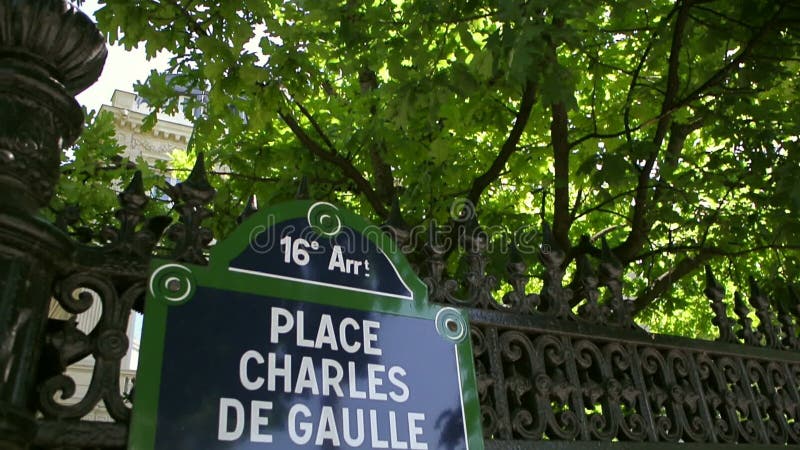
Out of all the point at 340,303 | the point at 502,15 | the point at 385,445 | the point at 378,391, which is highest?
the point at 502,15

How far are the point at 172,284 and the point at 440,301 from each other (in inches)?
47.8

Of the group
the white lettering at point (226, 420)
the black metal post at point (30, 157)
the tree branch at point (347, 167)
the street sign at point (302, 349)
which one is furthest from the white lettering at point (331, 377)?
the tree branch at point (347, 167)

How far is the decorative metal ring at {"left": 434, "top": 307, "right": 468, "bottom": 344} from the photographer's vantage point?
3.02 meters

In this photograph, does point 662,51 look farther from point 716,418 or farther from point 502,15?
point 716,418

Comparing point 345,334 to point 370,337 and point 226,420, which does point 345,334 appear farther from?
point 226,420

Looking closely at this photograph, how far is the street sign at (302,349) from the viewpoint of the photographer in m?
2.38

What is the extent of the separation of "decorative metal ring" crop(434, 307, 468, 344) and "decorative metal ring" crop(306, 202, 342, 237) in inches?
23.3

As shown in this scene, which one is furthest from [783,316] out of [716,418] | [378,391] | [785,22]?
[378,391]

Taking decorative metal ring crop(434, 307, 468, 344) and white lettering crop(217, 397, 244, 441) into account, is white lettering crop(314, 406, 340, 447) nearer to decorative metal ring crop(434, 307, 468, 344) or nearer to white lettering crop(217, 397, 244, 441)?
white lettering crop(217, 397, 244, 441)

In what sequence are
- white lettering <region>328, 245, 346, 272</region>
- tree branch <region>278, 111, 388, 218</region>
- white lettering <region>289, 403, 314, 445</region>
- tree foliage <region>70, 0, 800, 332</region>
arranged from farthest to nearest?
tree branch <region>278, 111, 388, 218</region> < tree foliage <region>70, 0, 800, 332</region> < white lettering <region>328, 245, 346, 272</region> < white lettering <region>289, 403, 314, 445</region>

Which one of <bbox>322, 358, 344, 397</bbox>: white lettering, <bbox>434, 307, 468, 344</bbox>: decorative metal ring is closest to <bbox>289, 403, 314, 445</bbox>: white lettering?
<bbox>322, 358, 344, 397</bbox>: white lettering

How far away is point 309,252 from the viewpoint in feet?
9.49

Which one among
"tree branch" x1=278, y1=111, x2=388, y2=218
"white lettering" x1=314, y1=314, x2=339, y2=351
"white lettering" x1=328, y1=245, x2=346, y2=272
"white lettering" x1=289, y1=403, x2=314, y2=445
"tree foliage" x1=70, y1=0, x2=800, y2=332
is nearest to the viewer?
"white lettering" x1=289, y1=403, x2=314, y2=445

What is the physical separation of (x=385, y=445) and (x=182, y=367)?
2.67ft
